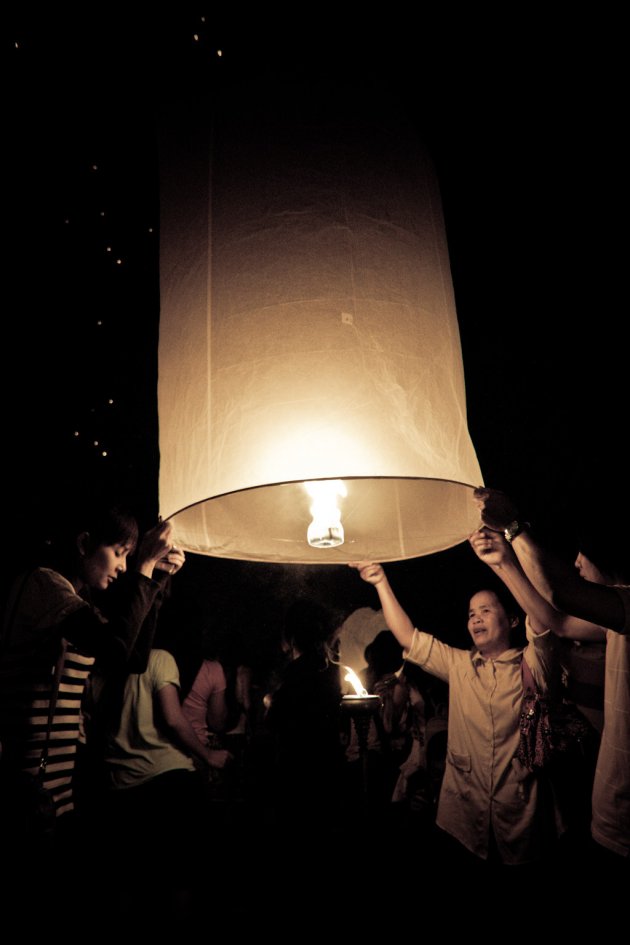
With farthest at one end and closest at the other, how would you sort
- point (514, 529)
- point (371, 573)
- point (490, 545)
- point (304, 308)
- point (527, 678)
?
point (527, 678) → point (371, 573) → point (490, 545) → point (514, 529) → point (304, 308)

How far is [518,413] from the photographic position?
13.0 feet

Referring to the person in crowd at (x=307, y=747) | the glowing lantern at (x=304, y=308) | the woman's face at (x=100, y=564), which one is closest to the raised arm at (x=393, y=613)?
the person in crowd at (x=307, y=747)

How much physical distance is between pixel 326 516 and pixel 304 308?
477 millimetres

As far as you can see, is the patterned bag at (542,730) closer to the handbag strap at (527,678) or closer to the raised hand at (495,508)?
the handbag strap at (527,678)

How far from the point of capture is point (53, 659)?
6.15 feet

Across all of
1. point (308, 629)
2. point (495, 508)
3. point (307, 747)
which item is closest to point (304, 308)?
point (495, 508)

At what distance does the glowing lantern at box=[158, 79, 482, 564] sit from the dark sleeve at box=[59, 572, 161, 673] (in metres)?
0.60

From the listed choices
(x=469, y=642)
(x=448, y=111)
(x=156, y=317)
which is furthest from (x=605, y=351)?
(x=469, y=642)

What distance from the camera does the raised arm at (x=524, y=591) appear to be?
187 cm

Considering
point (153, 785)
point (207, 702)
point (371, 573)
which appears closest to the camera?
point (371, 573)

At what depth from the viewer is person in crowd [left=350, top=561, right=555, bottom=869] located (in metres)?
2.48

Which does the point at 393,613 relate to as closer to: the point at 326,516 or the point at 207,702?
the point at 326,516

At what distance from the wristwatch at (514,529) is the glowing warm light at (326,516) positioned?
496 mm

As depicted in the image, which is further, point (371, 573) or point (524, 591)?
point (371, 573)
